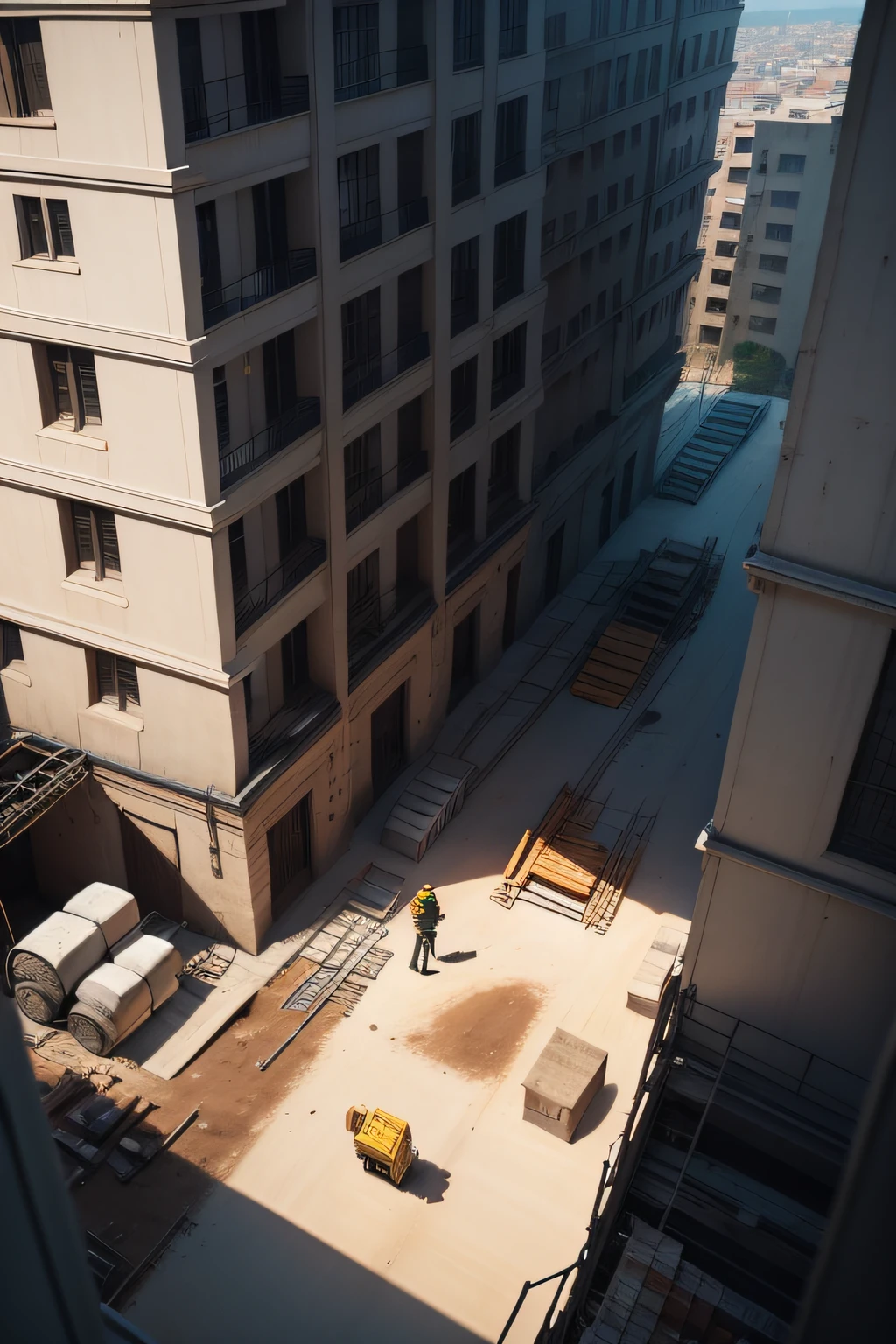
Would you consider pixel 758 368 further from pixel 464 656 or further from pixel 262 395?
pixel 262 395

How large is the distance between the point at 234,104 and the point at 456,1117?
21.3 metres

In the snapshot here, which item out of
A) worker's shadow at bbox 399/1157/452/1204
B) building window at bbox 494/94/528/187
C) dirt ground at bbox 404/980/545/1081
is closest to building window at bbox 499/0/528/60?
building window at bbox 494/94/528/187

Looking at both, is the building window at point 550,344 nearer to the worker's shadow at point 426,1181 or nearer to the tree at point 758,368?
the worker's shadow at point 426,1181

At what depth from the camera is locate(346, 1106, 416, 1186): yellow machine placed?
2184 cm

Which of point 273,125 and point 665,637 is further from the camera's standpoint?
point 665,637

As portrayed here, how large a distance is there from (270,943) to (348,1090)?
205 inches

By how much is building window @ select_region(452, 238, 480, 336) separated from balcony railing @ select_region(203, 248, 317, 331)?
24.9 ft

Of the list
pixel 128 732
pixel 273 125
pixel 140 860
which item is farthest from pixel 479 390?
pixel 140 860

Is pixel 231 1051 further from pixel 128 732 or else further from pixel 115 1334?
pixel 115 1334

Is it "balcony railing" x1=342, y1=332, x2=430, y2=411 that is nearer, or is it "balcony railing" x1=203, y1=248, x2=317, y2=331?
"balcony railing" x1=203, y1=248, x2=317, y2=331

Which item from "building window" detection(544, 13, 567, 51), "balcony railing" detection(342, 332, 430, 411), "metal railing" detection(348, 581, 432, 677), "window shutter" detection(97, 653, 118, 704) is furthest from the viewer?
"building window" detection(544, 13, 567, 51)

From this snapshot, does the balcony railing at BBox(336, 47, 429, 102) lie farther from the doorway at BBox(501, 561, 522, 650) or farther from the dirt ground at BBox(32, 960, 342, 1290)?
the dirt ground at BBox(32, 960, 342, 1290)

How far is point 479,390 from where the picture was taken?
1291 inches

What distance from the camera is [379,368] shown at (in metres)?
27.9
